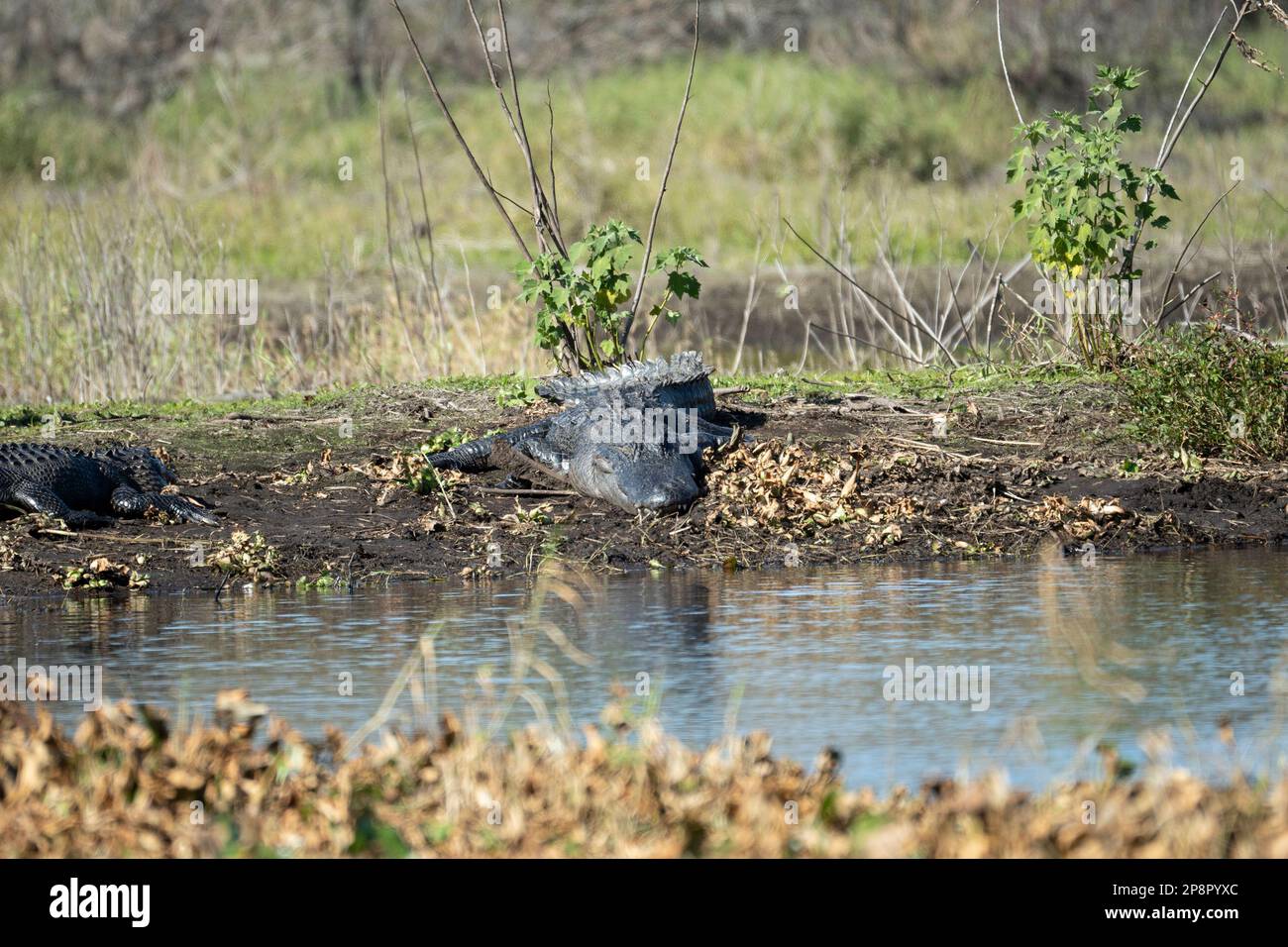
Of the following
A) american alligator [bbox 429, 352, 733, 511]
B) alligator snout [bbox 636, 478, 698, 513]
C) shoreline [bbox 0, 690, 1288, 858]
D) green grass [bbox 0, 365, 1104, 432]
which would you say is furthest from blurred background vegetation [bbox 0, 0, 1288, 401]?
shoreline [bbox 0, 690, 1288, 858]

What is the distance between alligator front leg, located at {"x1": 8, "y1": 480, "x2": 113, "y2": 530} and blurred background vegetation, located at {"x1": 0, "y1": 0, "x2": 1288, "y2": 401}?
3677 mm

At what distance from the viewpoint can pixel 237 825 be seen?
4180mm

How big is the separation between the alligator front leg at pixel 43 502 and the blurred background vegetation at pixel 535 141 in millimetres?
3677

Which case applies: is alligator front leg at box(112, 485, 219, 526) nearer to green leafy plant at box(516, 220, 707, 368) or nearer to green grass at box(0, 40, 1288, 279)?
green leafy plant at box(516, 220, 707, 368)

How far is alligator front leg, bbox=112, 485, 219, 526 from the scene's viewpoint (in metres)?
8.91

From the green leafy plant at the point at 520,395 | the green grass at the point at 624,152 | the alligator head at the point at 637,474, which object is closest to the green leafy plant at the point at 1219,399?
the alligator head at the point at 637,474

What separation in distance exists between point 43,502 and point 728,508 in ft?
11.4

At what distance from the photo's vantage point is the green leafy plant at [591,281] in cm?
1001

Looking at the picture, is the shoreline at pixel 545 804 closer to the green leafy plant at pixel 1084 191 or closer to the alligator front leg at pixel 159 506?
the alligator front leg at pixel 159 506

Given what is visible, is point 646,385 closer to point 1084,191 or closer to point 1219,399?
point 1084,191

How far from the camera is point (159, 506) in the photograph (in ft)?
29.4
